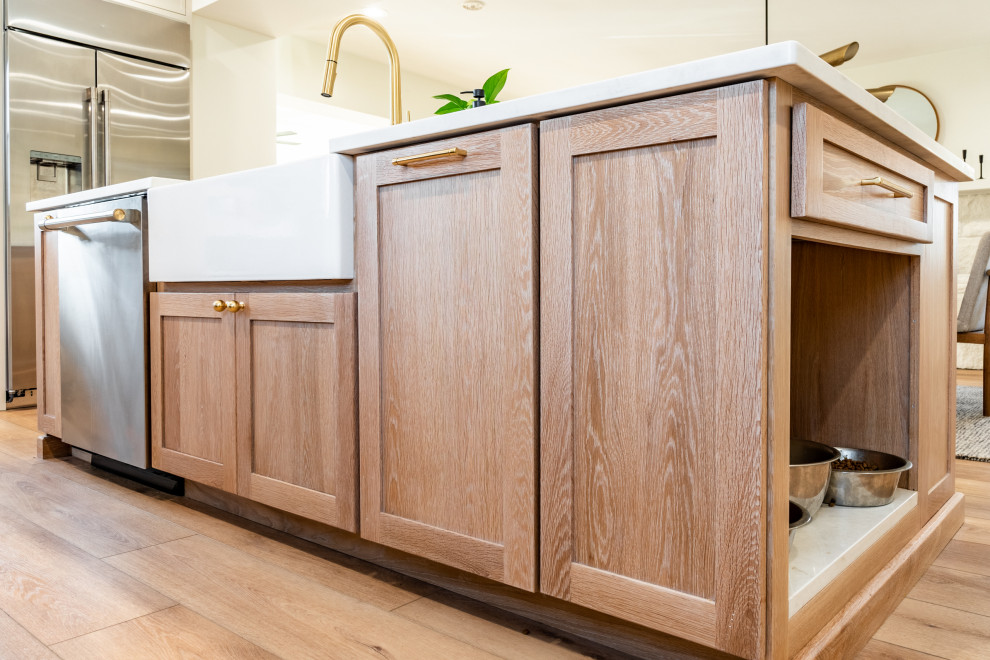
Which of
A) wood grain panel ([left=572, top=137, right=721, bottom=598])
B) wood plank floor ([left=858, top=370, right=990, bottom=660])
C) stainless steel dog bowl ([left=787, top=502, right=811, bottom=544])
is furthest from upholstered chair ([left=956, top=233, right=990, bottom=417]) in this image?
wood grain panel ([left=572, top=137, right=721, bottom=598])

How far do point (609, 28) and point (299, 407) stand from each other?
4.61m

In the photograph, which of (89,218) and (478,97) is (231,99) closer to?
(89,218)

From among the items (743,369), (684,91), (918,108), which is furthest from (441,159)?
(918,108)

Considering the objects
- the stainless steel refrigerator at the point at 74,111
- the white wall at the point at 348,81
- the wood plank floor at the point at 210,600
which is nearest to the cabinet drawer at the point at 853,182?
the wood plank floor at the point at 210,600

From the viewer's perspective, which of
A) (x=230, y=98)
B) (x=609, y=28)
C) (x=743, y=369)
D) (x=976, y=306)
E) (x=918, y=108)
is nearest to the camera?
(x=743, y=369)

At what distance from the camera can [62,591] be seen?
1.29 m

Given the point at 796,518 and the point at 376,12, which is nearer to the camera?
the point at 796,518

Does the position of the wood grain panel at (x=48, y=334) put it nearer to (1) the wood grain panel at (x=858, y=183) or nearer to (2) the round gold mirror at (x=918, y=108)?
(1) the wood grain panel at (x=858, y=183)

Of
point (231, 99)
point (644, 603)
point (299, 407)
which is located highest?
point (231, 99)

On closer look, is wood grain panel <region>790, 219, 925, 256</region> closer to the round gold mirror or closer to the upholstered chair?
the upholstered chair

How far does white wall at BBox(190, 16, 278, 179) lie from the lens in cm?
406

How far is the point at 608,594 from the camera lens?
1.00m

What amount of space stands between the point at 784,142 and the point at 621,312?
0.96 feet

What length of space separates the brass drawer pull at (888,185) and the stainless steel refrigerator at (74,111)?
11.6 feet
